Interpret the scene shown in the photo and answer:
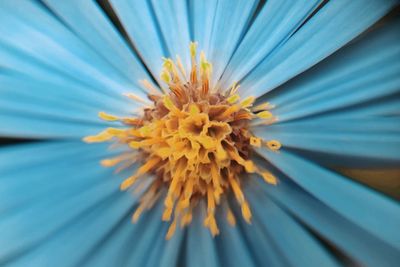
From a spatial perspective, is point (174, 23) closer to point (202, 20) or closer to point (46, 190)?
point (202, 20)

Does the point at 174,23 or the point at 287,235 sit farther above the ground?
the point at 174,23

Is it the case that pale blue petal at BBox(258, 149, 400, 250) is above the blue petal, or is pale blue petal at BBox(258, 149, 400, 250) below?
below

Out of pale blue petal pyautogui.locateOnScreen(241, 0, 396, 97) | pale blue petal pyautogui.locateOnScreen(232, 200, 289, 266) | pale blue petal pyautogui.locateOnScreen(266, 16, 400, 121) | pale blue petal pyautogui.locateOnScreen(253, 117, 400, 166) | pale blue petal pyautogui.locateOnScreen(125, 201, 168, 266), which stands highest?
pale blue petal pyautogui.locateOnScreen(241, 0, 396, 97)

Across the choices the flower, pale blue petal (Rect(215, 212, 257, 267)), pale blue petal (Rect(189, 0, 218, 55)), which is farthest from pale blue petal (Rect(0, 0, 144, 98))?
pale blue petal (Rect(215, 212, 257, 267))

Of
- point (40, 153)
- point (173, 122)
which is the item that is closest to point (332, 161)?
point (173, 122)

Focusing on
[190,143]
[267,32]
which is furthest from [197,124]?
[267,32]

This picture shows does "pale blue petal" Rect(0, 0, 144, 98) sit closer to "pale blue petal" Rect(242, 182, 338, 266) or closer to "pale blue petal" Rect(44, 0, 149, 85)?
"pale blue petal" Rect(44, 0, 149, 85)

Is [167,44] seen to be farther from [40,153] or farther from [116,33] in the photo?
[40,153]
